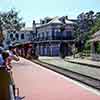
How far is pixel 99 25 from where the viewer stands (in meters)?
61.4

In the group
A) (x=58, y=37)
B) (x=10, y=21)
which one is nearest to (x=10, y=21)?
(x=10, y=21)

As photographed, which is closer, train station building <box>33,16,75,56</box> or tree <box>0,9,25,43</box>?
tree <box>0,9,25,43</box>

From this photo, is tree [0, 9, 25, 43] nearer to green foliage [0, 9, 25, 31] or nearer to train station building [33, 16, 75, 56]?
green foliage [0, 9, 25, 31]

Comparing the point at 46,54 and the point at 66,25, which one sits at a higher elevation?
the point at 66,25

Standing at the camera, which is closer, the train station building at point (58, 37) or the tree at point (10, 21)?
the tree at point (10, 21)

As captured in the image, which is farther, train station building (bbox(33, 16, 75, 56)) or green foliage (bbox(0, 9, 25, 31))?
train station building (bbox(33, 16, 75, 56))

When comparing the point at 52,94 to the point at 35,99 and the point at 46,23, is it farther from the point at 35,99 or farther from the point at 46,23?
the point at 46,23

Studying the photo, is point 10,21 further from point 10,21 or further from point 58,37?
point 58,37

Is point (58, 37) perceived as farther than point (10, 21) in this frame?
Yes

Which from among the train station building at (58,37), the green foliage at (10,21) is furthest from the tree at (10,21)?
the train station building at (58,37)

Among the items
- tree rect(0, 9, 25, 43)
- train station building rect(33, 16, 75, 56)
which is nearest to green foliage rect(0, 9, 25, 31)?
tree rect(0, 9, 25, 43)

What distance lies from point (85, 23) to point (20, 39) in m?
28.4

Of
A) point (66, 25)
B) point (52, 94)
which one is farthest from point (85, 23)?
point (52, 94)

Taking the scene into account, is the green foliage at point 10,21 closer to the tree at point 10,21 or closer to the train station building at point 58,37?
the tree at point 10,21
